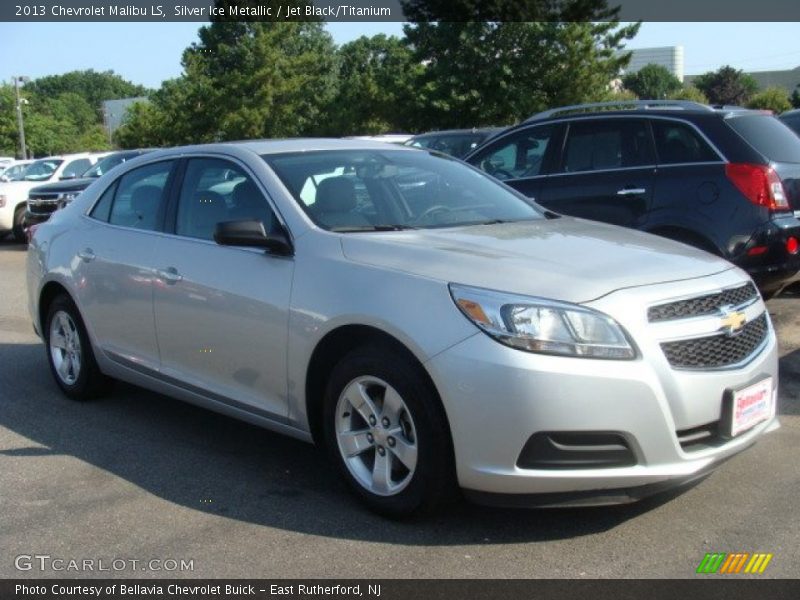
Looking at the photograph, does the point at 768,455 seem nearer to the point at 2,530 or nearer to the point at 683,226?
the point at 683,226

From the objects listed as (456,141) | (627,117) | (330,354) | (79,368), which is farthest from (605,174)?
(456,141)

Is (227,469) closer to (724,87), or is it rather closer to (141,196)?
(141,196)

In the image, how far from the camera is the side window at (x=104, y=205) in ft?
19.5

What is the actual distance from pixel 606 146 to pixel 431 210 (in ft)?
11.3

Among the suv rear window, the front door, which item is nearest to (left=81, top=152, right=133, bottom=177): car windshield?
the suv rear window

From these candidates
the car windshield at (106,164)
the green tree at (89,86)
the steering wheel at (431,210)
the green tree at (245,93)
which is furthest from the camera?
the green tree at (89,86)

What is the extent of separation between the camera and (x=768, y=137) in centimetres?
726

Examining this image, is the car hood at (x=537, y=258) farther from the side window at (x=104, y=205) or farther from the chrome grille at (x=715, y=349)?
the side window at (x=104, y=205)

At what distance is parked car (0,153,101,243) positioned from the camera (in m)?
17.8

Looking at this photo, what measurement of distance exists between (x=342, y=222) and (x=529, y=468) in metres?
1.61

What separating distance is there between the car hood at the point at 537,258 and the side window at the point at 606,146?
308cm

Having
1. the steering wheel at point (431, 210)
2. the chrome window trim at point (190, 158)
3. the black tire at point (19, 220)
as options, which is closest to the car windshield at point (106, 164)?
the black tire at point (19, 220)

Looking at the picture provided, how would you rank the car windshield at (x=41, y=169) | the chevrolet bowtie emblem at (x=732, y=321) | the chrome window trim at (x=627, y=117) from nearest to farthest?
1. the chevrolet bowtie emblem at (x=732, y=321)
2. the chrome window trim at (x=627, y=117)
3. the car windshield at (x=41, y=169)

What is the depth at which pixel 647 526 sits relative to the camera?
394cm
